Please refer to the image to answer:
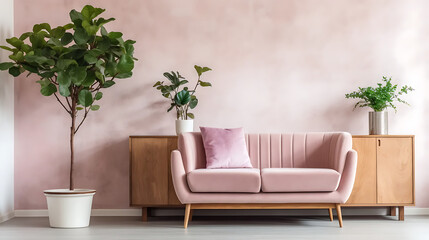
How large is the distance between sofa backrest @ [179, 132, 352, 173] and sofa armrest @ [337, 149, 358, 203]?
39cm

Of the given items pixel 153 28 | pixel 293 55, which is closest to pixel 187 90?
pixel 153 28

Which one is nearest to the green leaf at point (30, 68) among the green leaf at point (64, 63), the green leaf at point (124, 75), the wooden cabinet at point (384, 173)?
the green leaf at point (64, 63)

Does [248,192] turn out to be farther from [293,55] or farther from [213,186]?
[293,55]

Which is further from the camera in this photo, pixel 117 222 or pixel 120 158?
pixel 120 158

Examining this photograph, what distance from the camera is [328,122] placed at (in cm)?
602

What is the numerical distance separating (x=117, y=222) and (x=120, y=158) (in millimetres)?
765

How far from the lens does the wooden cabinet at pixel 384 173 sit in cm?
550

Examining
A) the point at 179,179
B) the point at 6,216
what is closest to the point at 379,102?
the point at 179,179

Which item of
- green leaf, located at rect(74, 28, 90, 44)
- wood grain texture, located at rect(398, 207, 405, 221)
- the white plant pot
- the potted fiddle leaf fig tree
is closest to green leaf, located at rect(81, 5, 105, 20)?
the potted fiddle leaf fig tree

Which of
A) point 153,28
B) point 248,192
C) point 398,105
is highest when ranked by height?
point 153,28

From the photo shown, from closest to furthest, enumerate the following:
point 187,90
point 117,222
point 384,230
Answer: point 384,230 → point 117,222 → point 187,90

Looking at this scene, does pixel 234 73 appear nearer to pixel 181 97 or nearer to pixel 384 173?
pixel 181 97

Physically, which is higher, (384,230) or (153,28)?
(153,28)

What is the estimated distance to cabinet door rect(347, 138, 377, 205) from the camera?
5.51 metres
